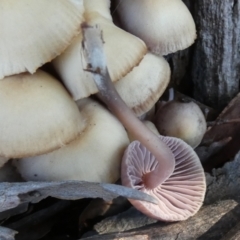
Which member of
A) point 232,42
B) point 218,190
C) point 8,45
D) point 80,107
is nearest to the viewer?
point 8,45

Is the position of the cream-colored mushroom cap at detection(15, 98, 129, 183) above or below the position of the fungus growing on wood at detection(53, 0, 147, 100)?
below

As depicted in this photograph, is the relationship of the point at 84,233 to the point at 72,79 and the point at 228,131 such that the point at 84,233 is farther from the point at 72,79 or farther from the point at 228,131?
the point at 228,131

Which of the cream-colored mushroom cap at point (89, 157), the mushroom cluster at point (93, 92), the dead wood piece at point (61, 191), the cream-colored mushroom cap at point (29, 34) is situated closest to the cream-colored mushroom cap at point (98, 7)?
the mushroom cluster at point (93, 92)

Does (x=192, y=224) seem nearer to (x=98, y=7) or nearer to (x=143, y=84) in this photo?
(x=143, y=84)

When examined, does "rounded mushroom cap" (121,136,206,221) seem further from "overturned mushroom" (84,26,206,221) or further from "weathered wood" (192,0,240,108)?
"weathered wood" (192,0,240,108)

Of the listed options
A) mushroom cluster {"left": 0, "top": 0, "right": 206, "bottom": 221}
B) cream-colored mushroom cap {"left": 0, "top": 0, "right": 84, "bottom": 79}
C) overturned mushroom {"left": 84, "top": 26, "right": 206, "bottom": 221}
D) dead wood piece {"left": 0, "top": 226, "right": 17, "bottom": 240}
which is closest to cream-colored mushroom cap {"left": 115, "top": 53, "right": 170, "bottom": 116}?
mushroom cluster {"left": 0, "top": 0, "right": 206, "bottom": 221}

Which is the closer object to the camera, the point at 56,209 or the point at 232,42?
the point at 56,209

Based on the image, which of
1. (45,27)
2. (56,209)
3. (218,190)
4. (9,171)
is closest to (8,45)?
(45,27)
